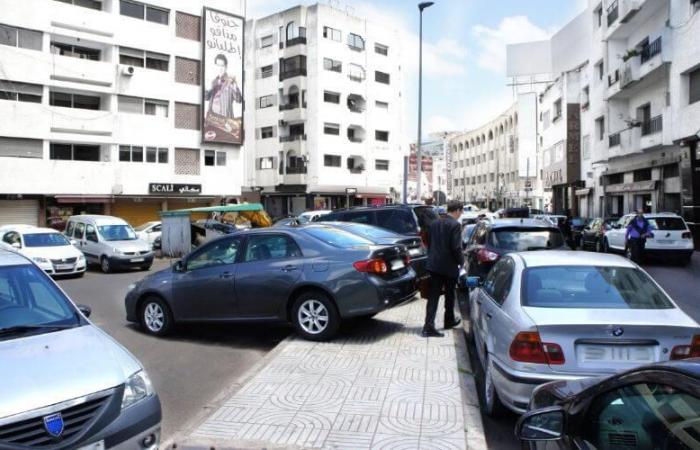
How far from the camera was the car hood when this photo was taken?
324cm

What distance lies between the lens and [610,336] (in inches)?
169

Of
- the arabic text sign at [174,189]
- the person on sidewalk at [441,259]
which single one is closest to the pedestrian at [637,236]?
the person on sidewalk at [441,259]

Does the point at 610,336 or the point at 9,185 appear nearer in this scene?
the point at 610,336

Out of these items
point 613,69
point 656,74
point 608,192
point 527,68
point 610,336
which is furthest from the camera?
point 527,68

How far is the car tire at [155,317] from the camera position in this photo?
830 centimetres

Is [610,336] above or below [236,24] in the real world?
below

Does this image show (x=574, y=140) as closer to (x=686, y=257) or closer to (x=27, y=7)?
(x=686, y=257)

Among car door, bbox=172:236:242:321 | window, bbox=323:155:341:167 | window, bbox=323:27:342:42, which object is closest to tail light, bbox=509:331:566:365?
car door, bbox=172:236:242:321

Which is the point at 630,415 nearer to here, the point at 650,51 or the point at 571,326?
the point at 571,326

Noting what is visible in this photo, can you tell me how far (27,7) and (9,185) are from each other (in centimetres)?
978

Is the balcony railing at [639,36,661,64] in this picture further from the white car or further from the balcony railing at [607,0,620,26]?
the white car

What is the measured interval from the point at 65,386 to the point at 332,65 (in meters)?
46.7

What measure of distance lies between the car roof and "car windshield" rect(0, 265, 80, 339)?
4093 mm

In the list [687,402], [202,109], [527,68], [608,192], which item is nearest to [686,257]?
[608,192]
